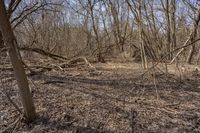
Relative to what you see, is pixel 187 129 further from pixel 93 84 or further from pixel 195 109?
pixel 93 84

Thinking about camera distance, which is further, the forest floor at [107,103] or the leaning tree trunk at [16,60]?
the forest floor at [107,103]

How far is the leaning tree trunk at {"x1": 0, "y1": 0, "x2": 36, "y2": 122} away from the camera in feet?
8.66

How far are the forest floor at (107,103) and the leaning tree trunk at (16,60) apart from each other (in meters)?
0.16

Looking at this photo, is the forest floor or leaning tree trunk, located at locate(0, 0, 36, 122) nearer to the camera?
leaning tree trunk, located at locate(0, 0, 36, 122)

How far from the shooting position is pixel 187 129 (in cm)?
284

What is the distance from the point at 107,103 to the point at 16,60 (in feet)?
4.05

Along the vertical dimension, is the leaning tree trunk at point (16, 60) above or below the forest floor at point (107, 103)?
above

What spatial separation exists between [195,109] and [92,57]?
3.45m

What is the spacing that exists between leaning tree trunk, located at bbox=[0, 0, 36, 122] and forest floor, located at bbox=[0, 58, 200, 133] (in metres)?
0.16

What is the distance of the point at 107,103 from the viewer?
3387 millimetres

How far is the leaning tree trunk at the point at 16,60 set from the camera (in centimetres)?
264

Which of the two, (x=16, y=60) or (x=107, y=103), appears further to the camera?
(x=107, y=103)

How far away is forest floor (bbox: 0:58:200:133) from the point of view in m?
2.87

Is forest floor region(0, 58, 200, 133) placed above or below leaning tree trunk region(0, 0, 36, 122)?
below
